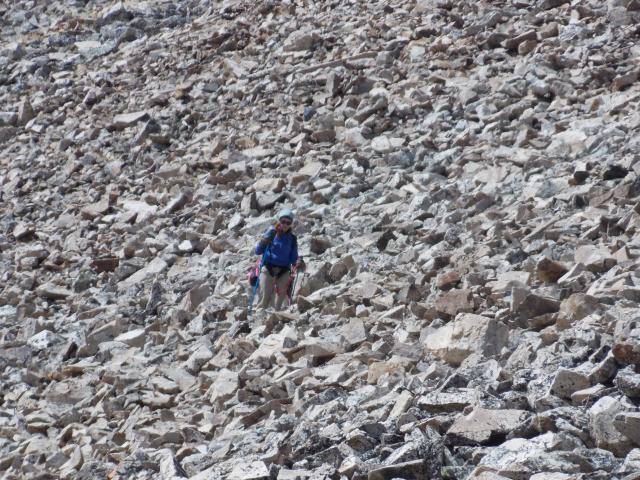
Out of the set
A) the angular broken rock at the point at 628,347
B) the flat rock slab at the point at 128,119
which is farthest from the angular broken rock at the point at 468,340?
the flat rock slab at the point at 128,119

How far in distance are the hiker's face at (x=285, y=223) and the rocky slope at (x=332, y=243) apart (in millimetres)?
737

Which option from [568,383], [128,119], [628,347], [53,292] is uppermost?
[628,347]

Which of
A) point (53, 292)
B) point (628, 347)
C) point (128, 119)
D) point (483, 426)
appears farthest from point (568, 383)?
point (128, 119)

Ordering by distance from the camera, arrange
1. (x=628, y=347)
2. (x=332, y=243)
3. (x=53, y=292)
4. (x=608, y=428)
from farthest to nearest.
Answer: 1. (x=53, y=292)
2. (x=332, y=243)
3. (x=628, y=347)
4. (x=608, y=428)

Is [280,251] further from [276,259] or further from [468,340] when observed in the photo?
[468,340]

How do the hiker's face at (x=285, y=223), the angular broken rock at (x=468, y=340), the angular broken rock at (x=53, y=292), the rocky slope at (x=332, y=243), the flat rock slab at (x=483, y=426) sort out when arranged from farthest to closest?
the angular broken rock at (x=53, y=292), the hiker's face at (x=285, y=223), the angular broken rock at (x=468, y=340), the rocky slope at (x=332, y=243), the flat rock slab at (x=483, y=426)

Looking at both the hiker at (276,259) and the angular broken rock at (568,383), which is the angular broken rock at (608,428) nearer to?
the angular broken rock at (568,383)

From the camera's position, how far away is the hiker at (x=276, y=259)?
35.9 feet

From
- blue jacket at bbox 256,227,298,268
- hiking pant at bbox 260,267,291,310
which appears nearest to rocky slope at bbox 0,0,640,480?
hiking pant at bbox 260,267,291,310

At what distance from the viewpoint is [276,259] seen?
36.1ft

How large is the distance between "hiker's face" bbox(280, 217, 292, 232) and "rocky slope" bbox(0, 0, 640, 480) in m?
0.74

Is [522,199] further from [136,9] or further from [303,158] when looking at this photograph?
[136,9]

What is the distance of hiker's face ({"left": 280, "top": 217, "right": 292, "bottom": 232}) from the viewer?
10.8m

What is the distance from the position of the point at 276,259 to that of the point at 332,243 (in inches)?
60.3
